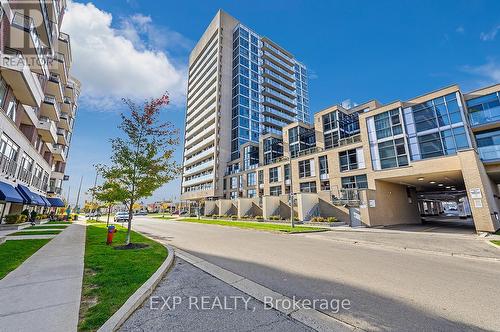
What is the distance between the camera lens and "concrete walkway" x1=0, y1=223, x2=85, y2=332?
3.45 meters

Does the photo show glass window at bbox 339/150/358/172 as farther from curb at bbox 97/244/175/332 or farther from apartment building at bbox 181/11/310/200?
curb at bbox 97/244/175/332

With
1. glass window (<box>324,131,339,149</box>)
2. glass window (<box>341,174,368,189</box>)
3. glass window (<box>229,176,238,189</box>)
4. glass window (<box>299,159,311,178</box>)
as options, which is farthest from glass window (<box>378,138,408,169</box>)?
glass window (<box>229,176,238,189</box>)

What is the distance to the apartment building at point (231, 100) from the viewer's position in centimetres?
6203

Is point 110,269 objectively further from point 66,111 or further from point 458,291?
point 66,111

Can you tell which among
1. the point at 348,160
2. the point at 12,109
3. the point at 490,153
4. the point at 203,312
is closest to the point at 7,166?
the point at 12,109

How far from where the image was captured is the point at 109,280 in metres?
5.50

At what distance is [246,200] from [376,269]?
1318 inches

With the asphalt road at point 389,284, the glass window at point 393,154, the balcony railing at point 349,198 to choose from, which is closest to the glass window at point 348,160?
the glass window at point 393,154

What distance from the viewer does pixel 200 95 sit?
76625 millimetres

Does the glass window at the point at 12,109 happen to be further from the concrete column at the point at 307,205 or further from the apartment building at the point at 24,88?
the concrete column at the point at 307,205

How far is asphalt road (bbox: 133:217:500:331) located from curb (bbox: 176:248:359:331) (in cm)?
27

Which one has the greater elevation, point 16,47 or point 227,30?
point 227,30

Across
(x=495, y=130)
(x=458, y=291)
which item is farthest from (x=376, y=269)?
(x=495, y=130)

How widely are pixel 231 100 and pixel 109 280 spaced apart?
64.1 m
